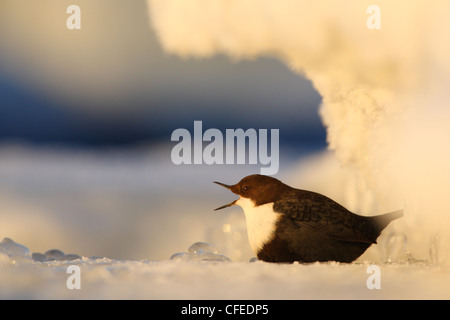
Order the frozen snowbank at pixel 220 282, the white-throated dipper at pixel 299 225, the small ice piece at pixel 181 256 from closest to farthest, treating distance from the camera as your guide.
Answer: the frozen snowbank at pixel 220 282 < the white-throated dipper at pixel 299 225 < the small ice piece at pixel 181 256

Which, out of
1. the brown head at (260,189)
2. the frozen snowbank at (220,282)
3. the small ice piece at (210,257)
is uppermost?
the brown head at (260,189)

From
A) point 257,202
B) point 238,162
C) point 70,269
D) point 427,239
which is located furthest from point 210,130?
point 427,239

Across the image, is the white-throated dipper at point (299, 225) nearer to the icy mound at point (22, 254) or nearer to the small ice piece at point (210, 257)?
the small ice piece at point (210, 257)

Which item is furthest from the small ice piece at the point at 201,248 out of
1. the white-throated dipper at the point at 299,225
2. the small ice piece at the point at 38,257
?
the small ice piece at the point at 38,257

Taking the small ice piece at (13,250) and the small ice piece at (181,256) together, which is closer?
the small ice piece at (13,250)

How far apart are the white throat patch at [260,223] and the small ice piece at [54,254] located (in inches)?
28.9

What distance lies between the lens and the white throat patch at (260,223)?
179cm

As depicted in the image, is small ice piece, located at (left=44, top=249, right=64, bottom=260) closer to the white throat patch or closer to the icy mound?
the icy mound

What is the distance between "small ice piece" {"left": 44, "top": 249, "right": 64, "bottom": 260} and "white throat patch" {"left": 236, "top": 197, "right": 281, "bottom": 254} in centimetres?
74

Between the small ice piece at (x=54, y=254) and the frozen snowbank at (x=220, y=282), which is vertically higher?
the small ice piece at (x=54, y=254)

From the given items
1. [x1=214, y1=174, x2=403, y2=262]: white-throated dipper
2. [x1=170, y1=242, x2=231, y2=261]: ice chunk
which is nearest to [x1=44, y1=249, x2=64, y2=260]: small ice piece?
[x1=170, y1=242, x2=231, y2=261]: ice chunk

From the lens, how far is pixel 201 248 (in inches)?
81.4

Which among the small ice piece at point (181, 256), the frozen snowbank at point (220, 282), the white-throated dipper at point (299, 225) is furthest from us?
the small ice piece at point (181, 256)

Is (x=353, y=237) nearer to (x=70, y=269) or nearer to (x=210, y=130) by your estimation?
(x=210, y=130)
